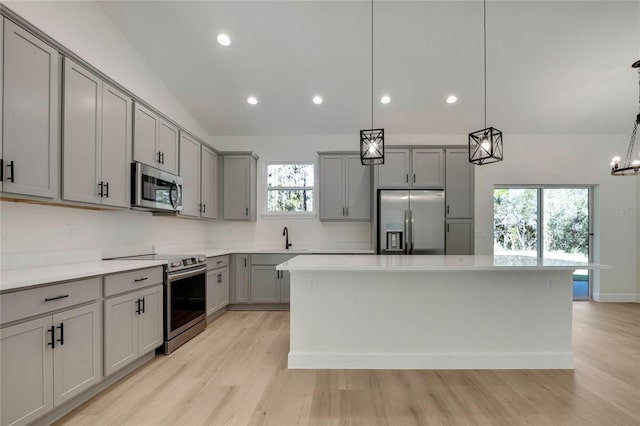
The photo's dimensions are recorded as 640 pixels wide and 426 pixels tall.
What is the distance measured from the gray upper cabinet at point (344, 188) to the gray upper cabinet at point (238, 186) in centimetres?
117

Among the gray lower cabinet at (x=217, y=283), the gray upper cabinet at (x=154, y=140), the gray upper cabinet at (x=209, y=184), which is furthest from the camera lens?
the gray upper cabinet at (x=209, y=184)

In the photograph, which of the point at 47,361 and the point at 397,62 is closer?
the point at 47,361

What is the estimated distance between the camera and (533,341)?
9.13ft

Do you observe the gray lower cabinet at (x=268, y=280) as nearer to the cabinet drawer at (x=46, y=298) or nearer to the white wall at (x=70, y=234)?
the white wall at (x=70, y=234)

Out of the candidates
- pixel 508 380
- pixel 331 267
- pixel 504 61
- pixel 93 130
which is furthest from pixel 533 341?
pixel 93 130

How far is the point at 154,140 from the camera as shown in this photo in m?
3.47

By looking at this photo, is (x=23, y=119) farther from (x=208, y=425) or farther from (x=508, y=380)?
(x=508, y=380)

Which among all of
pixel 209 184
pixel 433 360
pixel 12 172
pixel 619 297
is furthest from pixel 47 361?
pixel 619 297

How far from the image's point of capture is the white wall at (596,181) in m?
5.29

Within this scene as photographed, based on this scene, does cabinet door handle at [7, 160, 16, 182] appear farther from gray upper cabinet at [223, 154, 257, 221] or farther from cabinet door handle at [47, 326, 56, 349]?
gray upper cabinet at [223, 154, 257, 221]

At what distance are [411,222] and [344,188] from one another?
1160 millimetres

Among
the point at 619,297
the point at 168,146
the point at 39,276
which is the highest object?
the point at 168,146

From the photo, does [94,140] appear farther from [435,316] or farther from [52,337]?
[435,316]

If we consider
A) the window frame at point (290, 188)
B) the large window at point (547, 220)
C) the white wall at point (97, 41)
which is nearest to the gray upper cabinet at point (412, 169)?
the window frame at point (290, 188)
